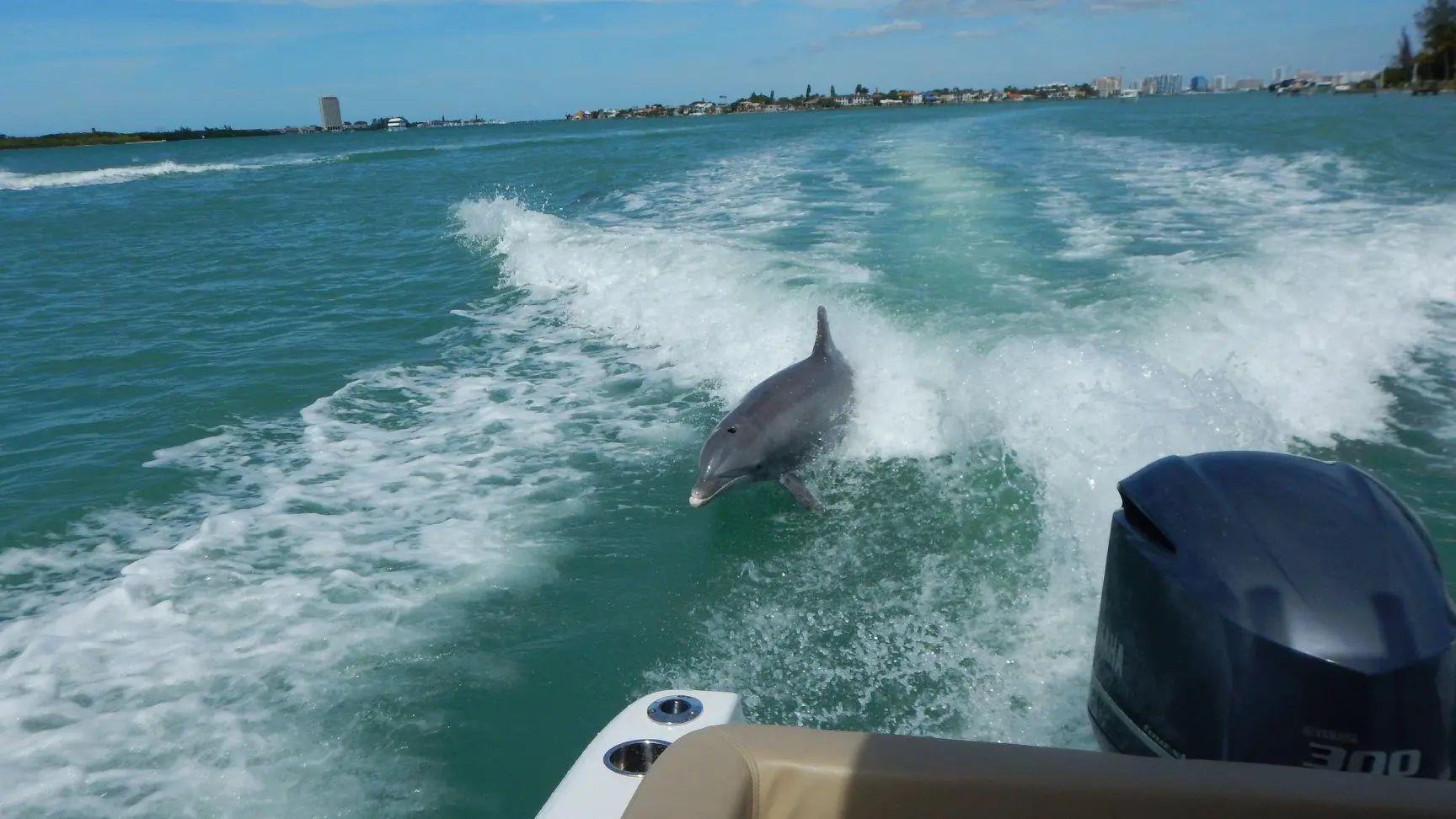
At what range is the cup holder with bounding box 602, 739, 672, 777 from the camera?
8.46 ft

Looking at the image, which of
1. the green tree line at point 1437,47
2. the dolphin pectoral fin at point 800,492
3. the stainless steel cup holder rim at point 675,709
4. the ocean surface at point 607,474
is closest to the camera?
the stainless steel cup holder rim at point 675,709

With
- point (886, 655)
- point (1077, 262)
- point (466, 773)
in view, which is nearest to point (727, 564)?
point (886, 655)

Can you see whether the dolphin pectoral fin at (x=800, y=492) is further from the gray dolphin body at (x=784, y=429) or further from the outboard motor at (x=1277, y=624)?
the outboard motor at (x=1277, y=624)

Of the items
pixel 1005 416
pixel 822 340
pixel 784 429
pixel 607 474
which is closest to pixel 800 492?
pixel 784 429

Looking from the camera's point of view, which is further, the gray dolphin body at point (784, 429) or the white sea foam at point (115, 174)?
the white sea foam at point (115, 174)

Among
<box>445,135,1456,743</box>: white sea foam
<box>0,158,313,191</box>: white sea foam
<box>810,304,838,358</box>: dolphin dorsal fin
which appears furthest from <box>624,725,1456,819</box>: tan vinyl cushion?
<box>0,158,313,191</box>: white sea foam

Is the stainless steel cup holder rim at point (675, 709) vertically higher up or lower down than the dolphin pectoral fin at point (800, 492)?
higher up

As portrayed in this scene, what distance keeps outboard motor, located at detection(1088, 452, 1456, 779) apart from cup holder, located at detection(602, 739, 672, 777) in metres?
1.25

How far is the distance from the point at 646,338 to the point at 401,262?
7.64m

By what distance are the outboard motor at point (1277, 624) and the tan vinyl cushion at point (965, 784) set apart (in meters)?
0.71

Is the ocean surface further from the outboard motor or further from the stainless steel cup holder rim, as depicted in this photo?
the outboard motor

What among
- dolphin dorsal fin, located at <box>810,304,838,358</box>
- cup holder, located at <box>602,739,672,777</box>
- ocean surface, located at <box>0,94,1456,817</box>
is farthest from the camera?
dolphin dorsal fin, located at <box>810,304,838,358</box>

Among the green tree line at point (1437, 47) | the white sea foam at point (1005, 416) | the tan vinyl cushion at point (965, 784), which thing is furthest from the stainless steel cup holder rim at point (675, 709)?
the green tree line at point (1437, 47)

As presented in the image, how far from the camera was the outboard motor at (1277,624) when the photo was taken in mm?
2051
